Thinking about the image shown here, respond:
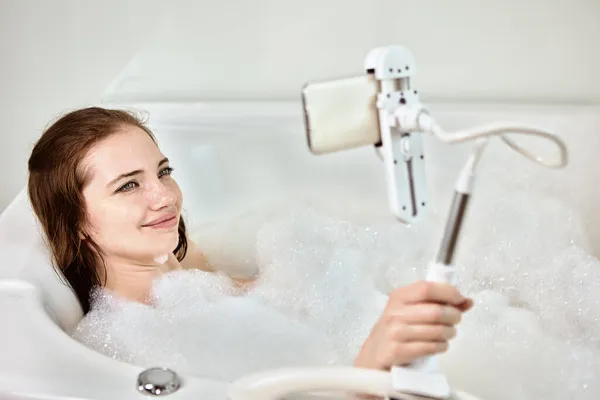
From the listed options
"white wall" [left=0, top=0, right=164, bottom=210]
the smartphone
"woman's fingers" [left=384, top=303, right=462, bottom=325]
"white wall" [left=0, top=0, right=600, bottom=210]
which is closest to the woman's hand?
"woman's fingers" [left=384, top=303, right=462, bottom=325]

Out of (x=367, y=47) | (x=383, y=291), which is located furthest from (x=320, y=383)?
(x=367, y=47)

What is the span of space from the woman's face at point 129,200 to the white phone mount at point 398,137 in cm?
43

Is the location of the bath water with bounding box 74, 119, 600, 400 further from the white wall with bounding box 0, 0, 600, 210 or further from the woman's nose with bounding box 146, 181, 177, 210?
the white wall with bounding box 0, 0, 600, 210

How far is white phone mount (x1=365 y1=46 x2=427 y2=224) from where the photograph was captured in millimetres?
674

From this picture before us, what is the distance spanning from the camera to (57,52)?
162 cm

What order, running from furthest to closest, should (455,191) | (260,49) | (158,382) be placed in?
1. (260,49)
2. (158,382)
3. (455,191)

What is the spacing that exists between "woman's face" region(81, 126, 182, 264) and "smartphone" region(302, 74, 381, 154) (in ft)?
1.31

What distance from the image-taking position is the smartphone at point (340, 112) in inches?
26.3

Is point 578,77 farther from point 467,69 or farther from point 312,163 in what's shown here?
point 312,163

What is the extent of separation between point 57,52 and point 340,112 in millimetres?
1169

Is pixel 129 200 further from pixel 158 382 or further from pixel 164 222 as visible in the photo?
pixel 158 382

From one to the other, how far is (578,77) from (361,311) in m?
0.73

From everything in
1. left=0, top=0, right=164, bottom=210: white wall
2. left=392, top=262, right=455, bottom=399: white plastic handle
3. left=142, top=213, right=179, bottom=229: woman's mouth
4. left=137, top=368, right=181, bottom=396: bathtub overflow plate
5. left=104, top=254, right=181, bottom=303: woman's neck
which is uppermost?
left=0, top=0, right=164, bottom=210: white wall

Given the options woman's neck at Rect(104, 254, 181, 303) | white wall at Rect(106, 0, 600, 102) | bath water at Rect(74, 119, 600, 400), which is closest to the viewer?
bath water at Rect(74, 119, 600, 400)
